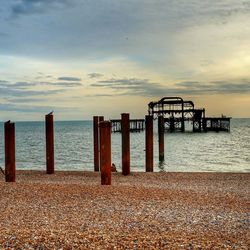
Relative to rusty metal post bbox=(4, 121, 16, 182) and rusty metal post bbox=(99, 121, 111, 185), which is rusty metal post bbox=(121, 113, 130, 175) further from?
rusty metal post bbox=(4, 121, 16, 182)

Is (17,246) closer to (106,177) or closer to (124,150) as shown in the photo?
(106,177)

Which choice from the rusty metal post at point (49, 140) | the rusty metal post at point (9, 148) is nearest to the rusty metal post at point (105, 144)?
the rusty metal post at point (9, 148)

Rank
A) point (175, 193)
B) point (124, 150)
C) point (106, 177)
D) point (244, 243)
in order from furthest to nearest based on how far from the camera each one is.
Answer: point (124, 150) < point (106, 177) < point (175, 193) < point (244, 243)

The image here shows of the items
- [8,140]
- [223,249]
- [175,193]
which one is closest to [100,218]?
[223,249]

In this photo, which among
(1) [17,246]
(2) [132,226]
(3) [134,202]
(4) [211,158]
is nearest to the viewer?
(1) [17,246]

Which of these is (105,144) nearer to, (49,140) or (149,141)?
(49,140)

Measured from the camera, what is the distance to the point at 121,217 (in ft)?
27.6

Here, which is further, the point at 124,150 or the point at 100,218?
the point at 124,150

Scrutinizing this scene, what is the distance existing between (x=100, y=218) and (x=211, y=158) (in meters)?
26.6

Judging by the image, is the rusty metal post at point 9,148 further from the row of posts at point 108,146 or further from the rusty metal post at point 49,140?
the rusty metal post at point 49,140

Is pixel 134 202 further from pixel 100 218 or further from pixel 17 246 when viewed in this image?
pixel 17 246

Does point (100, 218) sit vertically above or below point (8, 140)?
below

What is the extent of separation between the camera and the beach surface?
6.54 meters

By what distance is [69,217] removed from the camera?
8.41 metres
